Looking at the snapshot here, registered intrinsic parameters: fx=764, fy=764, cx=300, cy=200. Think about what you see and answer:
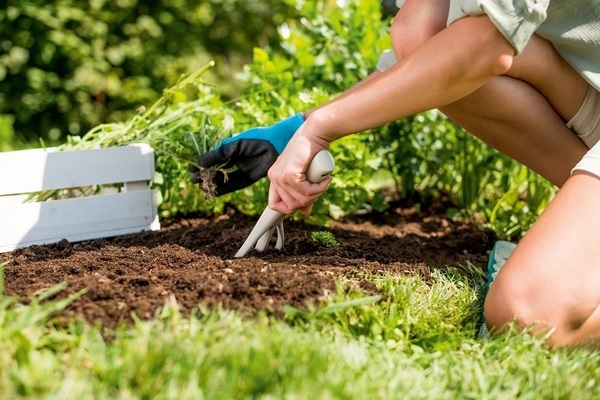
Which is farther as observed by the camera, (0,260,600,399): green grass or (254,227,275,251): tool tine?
(254,227,275,251): tool tine

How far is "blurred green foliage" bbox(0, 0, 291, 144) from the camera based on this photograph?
4699 millimetres

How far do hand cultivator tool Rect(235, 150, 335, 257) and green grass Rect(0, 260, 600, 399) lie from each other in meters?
0.33

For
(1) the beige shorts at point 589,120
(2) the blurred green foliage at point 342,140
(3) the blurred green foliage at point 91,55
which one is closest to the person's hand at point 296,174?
(2) the blurred green foliage at point 342,140

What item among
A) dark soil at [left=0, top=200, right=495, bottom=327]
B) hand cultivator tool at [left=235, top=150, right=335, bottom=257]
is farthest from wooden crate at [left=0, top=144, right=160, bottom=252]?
hand cultivator tool at [left=235, top=150, right=335, bottom=257]

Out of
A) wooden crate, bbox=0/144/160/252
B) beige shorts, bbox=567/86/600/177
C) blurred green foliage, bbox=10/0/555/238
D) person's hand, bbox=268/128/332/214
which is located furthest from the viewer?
blurred green foliage, bbox=10/0/555/238

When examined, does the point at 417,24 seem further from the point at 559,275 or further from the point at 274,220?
the point at 559,275

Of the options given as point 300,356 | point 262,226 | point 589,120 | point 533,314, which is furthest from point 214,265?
point 589,120

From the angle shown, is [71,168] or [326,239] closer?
[326,239]

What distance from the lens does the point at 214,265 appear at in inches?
82.6

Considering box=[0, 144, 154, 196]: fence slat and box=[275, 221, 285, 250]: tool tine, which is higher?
box=[0, 144, 154, 196]: fence slat

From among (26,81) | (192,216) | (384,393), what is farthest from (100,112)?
(384,393)

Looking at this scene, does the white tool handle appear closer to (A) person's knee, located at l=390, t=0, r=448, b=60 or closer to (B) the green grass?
(B) the green grass

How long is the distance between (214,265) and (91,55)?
10.9ft

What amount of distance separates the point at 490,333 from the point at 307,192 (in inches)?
23.7
